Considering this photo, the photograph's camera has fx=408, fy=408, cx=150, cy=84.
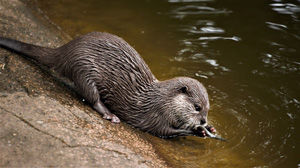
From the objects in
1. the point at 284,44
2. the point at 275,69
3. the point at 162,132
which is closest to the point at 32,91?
the point at 162,132

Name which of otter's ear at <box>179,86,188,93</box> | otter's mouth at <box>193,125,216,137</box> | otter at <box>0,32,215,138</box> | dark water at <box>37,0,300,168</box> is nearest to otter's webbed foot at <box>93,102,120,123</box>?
otter at <box>0,32,215,138</box>

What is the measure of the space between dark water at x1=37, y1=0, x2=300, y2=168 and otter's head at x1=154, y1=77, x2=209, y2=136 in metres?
0.18

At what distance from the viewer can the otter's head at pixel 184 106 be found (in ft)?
12.1

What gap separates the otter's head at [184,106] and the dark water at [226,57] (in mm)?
184

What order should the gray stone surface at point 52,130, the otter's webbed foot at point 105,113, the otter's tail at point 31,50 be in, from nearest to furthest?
1. the gray stone surface at point 52,130
2. the otter's webbed foot at point 105,113
3. the otter's tail at point 31,50

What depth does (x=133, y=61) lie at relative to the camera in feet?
12.2

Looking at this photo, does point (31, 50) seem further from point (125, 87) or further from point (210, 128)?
point (210, 128)

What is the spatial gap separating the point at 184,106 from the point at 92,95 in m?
Answer: 0.83

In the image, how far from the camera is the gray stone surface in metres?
2.71

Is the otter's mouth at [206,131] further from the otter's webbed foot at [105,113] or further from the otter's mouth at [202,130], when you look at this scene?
the otter's webbed foot at [105,113]

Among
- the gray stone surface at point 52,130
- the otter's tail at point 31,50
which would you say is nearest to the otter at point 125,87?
the otter's tail at point 31,50

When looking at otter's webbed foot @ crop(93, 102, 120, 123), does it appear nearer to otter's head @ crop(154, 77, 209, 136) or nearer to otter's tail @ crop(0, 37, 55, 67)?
otter's head @ crop(154, 77, 209, 136)

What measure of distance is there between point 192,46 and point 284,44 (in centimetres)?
122

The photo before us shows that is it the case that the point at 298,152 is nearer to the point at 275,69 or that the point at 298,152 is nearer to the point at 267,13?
the point at 275,69
